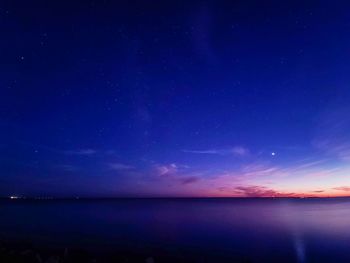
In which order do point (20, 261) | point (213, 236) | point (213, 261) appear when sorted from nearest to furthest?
point (20, 261) < point (213, 261) < point (213, 236)

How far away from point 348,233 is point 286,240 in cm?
1192

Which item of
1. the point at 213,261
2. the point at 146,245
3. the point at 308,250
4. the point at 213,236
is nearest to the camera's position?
the point at 213,261

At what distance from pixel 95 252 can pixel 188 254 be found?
8.23m

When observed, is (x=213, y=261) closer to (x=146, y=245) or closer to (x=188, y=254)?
(x=188, y=254)

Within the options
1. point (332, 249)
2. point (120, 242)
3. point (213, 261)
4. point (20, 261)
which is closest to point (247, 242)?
point (332, 249)

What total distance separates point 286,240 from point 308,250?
6.10 metres

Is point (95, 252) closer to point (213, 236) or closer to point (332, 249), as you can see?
point (213, 236)

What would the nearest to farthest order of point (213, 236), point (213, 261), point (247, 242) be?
point (213, 261)
point (247, 242)
point (213, 236)

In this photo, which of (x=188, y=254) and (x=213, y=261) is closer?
(x=213, y=261)

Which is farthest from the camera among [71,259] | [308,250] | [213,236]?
[213,236]

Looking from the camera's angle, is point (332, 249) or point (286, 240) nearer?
point (332, 249)

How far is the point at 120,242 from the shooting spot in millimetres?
31781

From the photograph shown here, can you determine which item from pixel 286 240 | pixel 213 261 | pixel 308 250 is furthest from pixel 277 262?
pixel 286 240

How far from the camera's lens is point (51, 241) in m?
31.5
